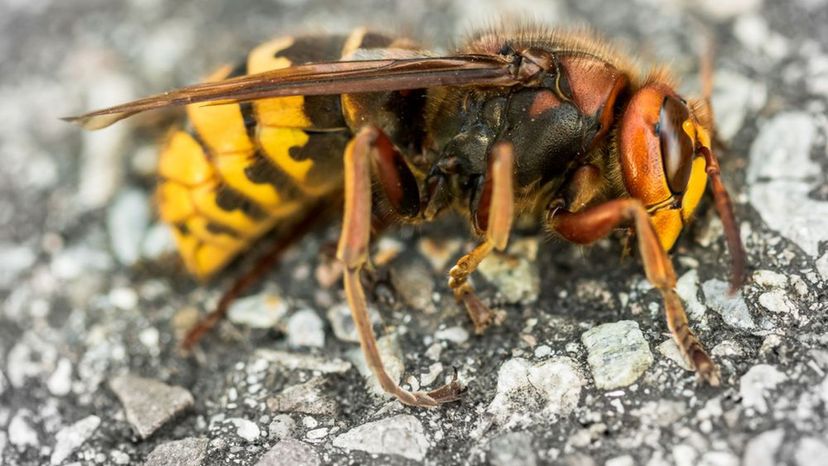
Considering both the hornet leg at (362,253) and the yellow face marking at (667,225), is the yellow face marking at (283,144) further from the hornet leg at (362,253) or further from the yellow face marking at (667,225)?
the yellow face marking at (667,225)

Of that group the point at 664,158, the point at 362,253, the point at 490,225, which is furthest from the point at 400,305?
the point at 664,158

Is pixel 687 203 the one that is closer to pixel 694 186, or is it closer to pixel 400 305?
pixel 694 186

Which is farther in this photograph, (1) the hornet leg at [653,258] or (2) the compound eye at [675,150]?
(2) the compound eye at [675,150]

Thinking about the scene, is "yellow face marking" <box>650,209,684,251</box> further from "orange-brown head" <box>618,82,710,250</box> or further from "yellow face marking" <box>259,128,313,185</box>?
"yellow face marking" <box>259,128,313,185</box>

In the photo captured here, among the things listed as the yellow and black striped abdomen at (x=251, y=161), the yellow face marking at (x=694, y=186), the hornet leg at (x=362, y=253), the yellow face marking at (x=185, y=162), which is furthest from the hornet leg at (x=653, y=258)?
the yellow face marking at (x=185, y=162)

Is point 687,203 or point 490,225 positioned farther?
point 687,203

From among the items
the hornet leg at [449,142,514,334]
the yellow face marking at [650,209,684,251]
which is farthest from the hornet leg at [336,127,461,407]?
the yellow face marking at [650,209,684,251]
